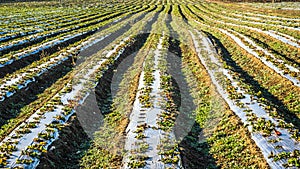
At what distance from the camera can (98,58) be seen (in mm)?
21203

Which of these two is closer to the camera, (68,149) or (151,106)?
(68,149)

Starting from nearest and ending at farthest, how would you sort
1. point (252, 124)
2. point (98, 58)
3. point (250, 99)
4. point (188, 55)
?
point (252, 124) < point (250, 99) < point (98, 58) < point (188, 55)

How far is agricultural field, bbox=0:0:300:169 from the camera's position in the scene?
10.3 m

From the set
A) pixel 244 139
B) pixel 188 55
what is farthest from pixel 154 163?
A: pixel 188 55

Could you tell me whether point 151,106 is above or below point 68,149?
above

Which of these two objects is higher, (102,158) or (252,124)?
(252,124)

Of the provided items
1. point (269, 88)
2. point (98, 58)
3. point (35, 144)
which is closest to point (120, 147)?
point (35, 144)

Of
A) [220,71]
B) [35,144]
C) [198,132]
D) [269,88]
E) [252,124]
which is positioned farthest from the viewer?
[220,71]

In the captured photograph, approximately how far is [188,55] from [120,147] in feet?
44.7

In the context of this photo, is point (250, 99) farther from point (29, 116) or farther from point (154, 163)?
point (29, 116)

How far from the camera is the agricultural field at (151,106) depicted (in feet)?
33.7

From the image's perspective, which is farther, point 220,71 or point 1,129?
point 220,71

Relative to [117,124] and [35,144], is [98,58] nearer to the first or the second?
[117,124]

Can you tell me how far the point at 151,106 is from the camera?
527 inches
